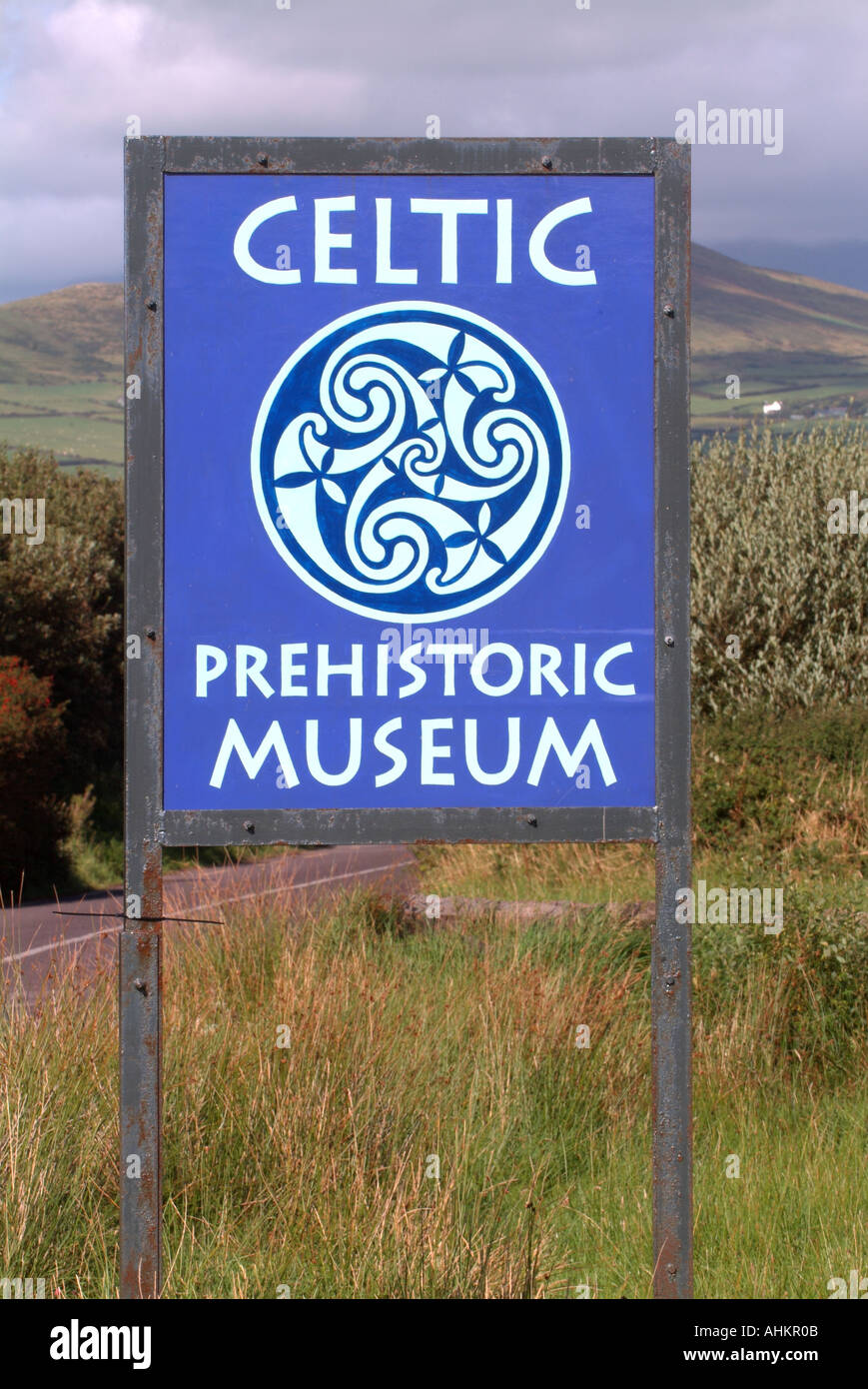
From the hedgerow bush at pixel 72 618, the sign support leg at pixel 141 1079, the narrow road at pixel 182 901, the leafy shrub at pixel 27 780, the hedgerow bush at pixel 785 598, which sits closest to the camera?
the sign support leg at pixel 141 1079

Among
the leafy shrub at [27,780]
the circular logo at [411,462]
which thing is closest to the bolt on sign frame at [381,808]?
the circular logo at [411,462]

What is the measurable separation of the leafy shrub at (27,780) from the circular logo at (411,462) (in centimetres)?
1426

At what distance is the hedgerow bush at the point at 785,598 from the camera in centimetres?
1634

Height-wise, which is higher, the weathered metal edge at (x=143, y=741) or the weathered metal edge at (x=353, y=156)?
the weathered metal edge at (x=353, y=156)

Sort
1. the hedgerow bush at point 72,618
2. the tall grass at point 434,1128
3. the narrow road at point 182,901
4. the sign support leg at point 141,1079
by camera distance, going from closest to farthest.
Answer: the sign support leg at point 141,1079 < the tall grass at point 434,1128 < the narrow road at point 182,901 < the hedgerow bush at point 72,618

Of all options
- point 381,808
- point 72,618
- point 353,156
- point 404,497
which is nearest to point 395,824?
point 381,808

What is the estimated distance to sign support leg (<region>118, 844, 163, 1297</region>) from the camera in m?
3.11

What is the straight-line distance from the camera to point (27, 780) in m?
17.0

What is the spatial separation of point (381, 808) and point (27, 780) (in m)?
14.7

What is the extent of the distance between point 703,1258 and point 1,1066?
2.20 m

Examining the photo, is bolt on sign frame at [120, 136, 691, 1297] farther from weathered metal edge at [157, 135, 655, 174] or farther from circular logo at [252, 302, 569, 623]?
circular logo at [252, 302, 569, 623]

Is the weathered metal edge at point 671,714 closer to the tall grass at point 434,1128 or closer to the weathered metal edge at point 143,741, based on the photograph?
the tall grass at point 434,1128

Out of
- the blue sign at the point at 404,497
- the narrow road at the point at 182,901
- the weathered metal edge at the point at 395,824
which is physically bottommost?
the narrow road at the point at 182,901
